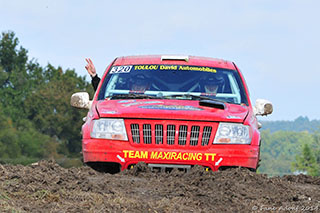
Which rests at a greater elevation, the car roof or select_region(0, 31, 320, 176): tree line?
the car roof

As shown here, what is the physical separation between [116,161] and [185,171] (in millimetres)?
745

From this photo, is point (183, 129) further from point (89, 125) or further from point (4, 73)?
point (4, 73)

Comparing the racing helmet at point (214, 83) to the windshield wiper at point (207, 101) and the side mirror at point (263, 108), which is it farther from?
the side mirror at point (263, 108)

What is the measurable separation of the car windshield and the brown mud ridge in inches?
56.4

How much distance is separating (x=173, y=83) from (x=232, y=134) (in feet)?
4.68

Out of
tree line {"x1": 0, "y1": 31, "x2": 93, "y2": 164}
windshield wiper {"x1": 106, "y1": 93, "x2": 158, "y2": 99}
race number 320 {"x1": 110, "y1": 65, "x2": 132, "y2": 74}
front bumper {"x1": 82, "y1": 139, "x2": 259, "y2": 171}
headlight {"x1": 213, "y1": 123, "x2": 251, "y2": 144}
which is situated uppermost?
race number 320 {"x1": 110, "y1": 65, "x2": 132, "y2": 74}

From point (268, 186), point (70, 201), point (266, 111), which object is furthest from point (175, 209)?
point (266, 111)

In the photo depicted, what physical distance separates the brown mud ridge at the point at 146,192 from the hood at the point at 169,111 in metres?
0.58

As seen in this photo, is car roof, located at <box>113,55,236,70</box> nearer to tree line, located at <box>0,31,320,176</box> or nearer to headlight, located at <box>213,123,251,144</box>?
headlight, located at <box>213,123,251,144</box>

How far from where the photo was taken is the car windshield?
822 cm

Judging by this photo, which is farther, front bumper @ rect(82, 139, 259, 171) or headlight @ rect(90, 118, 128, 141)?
headlight @ rect(90, 118, 128, 141)

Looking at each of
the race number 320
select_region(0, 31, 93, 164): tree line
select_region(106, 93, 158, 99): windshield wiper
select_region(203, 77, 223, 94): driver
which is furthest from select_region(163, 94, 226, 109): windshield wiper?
select_region(0, 31, 93, 164): tree line

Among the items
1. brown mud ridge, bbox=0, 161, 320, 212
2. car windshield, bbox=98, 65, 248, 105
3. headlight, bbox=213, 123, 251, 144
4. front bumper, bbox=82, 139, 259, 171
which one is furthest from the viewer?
car windshield, bbox=98, 65, 248, 105

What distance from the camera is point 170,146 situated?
281 inches
